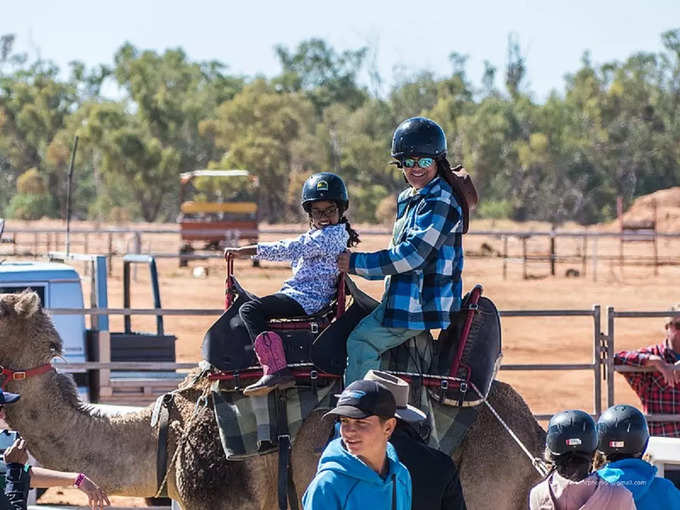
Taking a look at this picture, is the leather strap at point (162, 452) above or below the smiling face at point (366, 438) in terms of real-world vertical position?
below

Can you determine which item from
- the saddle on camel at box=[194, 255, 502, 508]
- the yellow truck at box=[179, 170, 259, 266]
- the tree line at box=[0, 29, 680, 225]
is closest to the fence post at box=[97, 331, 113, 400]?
the saddle on camel at box=[194, 255, 502, 508]

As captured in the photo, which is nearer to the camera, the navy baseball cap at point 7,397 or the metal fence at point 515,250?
the navy baseball cap at point 7,397

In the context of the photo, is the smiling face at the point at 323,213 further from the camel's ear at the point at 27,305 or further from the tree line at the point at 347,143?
the tree line at the point at 347,143

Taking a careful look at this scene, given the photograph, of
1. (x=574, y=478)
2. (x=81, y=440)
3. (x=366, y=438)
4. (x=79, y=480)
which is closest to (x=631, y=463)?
(x=574, y=478)

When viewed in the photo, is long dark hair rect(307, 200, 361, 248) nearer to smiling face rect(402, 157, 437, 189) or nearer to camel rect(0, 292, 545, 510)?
smiling face rect(402, 157, 437, 189)

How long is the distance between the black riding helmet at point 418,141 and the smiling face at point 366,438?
2.18 meters

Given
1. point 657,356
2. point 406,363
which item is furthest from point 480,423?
point 657,356

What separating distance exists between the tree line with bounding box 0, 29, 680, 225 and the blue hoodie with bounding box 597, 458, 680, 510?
2208 inches

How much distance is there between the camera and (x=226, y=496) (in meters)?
6.21

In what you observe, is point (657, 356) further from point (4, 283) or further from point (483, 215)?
point (483, 215)

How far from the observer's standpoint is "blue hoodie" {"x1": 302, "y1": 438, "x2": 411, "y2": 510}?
158 inches

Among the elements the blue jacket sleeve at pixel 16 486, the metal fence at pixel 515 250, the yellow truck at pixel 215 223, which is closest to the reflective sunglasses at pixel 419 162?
the blue jacket sleeve at pixel 16 486

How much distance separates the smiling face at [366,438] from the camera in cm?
408

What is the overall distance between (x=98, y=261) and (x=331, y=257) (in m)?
6.03
